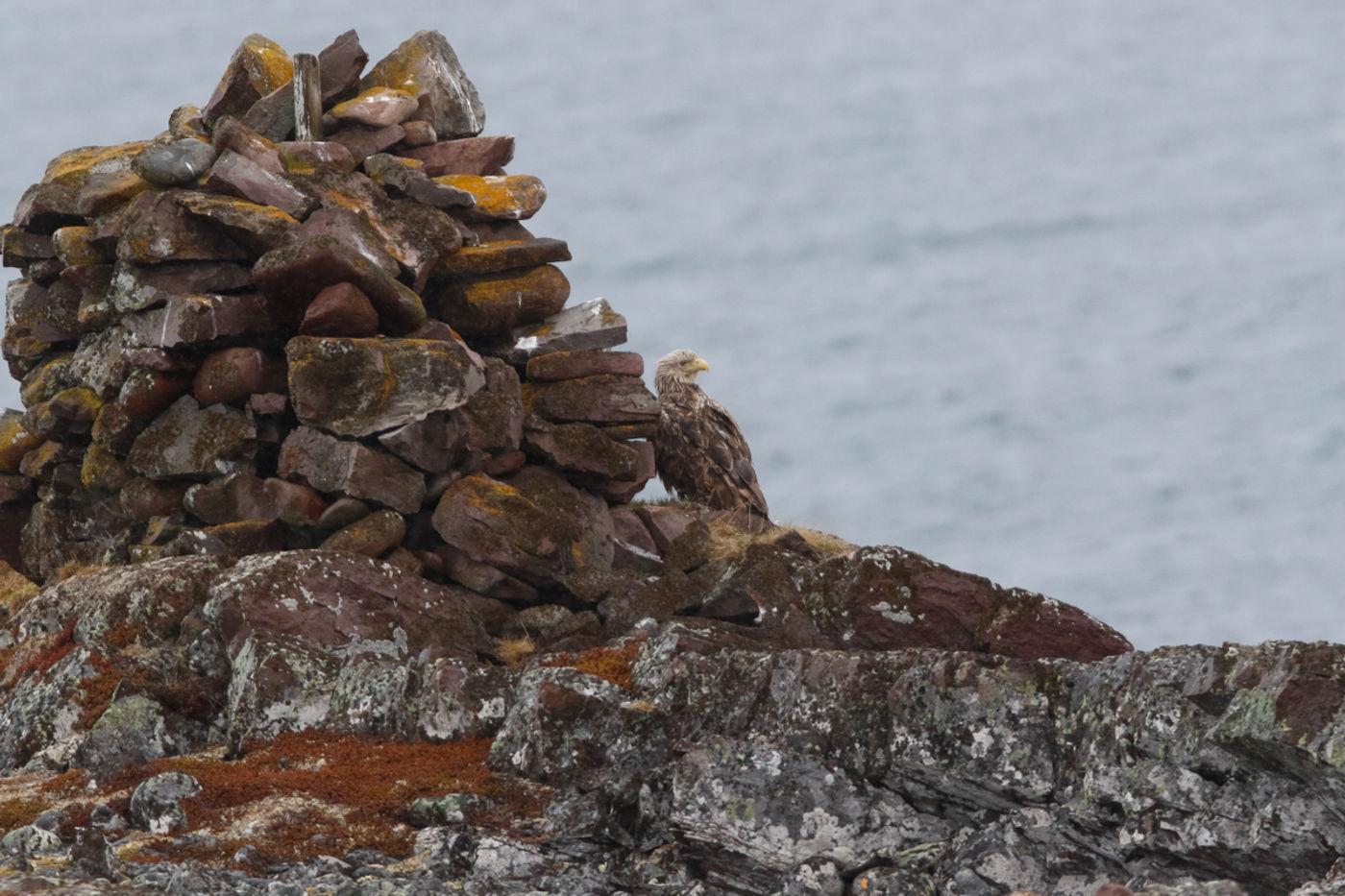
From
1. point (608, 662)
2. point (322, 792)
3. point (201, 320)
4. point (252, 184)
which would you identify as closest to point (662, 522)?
point (201, 320)

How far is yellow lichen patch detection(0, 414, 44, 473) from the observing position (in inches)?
1113

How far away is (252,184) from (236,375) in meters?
3.52

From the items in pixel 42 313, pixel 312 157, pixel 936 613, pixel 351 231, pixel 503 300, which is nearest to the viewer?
pixel 936 613

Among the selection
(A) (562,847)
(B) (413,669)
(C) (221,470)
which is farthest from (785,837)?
(C) (221,470)

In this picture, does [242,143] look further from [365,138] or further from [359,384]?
[359,384]

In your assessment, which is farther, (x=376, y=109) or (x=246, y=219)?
(x=376, y=109)

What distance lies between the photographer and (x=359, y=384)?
22.4m

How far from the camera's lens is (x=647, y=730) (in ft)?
44.5

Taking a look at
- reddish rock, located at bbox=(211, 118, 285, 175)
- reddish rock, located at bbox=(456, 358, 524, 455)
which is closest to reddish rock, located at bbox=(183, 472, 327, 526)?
reddish rock, located at bbox=(456, 358, 524, 455)

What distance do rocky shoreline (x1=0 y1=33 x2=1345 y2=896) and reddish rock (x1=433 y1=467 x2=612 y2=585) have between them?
0.07m

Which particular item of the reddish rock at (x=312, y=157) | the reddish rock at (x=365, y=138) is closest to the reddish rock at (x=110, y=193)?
the reddish rock at (x=312, y=157)

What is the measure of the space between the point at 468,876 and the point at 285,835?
1822 millimetres

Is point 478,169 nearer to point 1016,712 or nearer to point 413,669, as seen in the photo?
point 413,669

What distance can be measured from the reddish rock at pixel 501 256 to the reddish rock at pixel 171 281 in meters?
3.61
